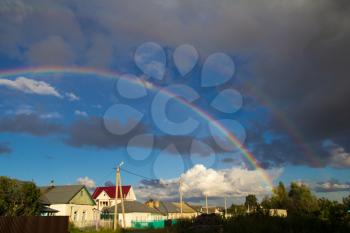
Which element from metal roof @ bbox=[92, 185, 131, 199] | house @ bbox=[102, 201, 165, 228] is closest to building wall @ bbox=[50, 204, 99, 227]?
house @ bbox=[102, 201, 165, 228]

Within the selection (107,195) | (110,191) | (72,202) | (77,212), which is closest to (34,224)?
(72,202)

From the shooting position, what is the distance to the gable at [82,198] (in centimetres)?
4741

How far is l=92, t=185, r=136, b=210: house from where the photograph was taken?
73375 mm

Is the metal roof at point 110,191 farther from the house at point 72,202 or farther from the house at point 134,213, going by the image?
the house at point 72,202

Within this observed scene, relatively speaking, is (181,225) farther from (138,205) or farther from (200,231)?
(138,205)

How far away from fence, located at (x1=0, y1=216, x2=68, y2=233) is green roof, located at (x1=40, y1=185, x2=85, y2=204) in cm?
2281

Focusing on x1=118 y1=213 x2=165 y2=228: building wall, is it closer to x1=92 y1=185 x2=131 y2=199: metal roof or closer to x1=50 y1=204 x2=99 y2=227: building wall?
x1=50 y1=204 x2=99 y2=227: building wall

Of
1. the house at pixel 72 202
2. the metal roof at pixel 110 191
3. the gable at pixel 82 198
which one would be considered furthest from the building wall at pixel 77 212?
the metal roof at pixel 110 191

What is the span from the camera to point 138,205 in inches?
2367

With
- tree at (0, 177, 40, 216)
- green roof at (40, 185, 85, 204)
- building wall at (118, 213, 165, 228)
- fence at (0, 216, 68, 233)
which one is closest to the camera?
fence at (0, 216, 68, 233)

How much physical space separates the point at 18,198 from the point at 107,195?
4623cm

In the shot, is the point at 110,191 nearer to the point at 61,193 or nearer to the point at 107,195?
the point at 107,195

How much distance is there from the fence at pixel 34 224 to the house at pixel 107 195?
48976mm

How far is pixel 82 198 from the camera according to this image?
49.1 m
